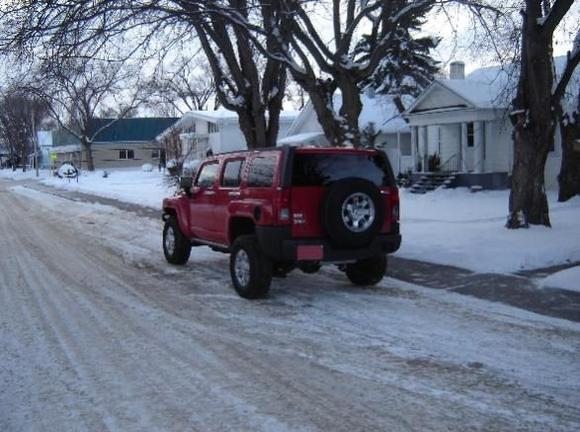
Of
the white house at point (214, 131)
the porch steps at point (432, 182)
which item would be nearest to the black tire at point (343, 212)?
the porch steps at point (432, 182)

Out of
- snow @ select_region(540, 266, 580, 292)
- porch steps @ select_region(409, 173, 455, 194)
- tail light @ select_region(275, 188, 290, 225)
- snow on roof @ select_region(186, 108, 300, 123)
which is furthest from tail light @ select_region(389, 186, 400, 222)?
snow on roof @ select_region(186, 108, 300, 123)

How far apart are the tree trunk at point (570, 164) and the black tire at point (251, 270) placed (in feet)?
49.5

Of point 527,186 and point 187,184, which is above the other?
point 187,184

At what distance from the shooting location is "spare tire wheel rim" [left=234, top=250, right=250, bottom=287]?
8430 millimetres

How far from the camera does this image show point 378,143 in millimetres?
34156

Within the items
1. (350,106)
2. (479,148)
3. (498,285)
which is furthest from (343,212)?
(479,148)

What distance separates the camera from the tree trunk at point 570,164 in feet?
68.3

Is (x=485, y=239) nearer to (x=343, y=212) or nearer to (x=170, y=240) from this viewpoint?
(x=343, y=212)

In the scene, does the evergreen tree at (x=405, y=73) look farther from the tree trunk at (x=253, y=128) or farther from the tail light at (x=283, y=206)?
the tail light at (x=283, y=206)

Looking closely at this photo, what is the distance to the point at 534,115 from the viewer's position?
12.9 meters

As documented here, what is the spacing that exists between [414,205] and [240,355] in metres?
16.0

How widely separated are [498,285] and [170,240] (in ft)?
17.0

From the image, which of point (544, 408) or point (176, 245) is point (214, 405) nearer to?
point (544, 408)

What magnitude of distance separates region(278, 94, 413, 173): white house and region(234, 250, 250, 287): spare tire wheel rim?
78.4ft
